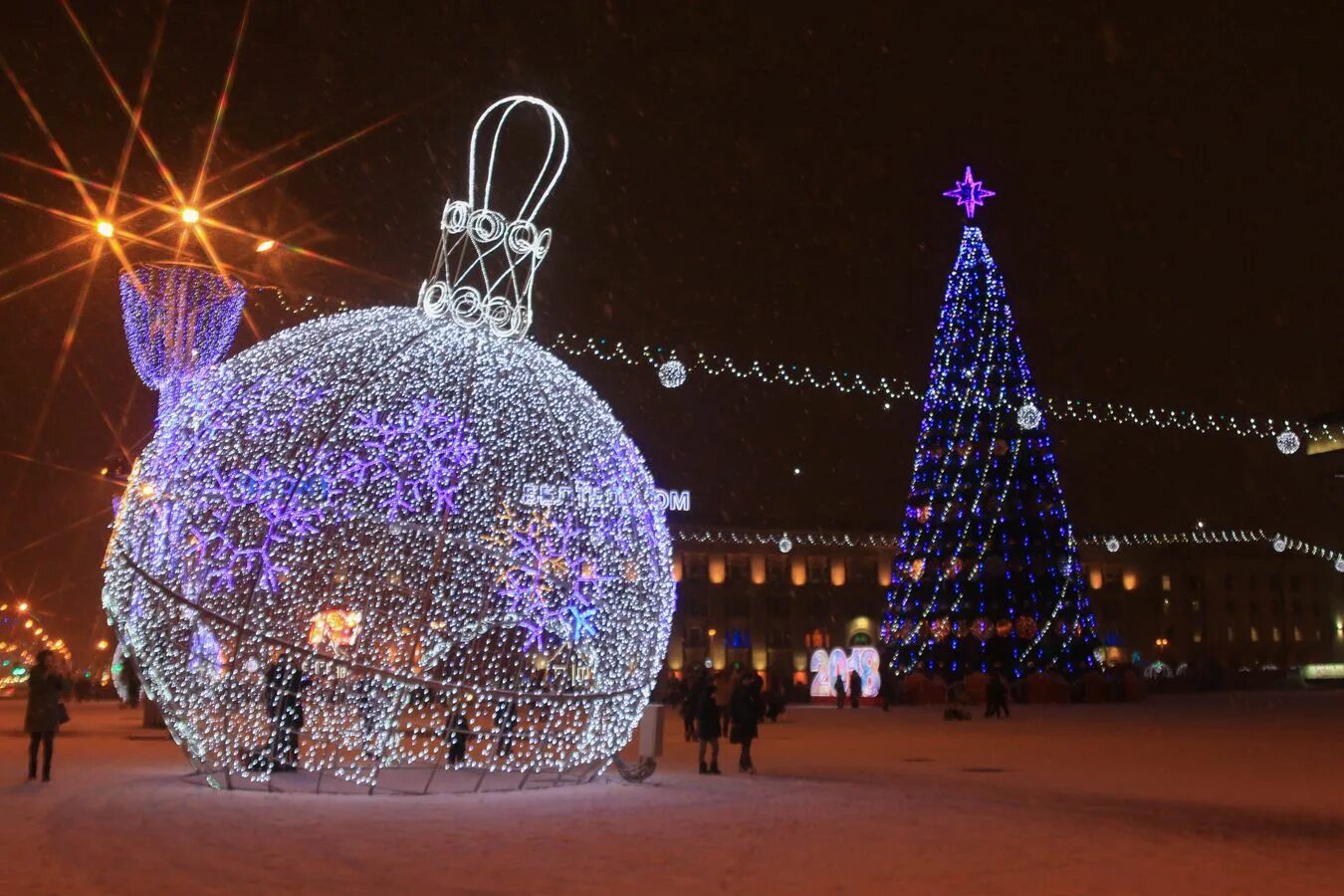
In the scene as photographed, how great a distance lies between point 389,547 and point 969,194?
102ft

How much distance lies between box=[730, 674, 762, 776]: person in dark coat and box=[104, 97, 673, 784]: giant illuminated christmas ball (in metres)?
2.89

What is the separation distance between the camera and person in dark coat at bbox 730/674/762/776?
17.3 metres

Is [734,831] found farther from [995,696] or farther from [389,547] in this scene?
[995,696]

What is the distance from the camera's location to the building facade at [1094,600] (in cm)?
7644

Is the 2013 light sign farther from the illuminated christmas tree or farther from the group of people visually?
the group of people

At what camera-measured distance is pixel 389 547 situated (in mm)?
13398

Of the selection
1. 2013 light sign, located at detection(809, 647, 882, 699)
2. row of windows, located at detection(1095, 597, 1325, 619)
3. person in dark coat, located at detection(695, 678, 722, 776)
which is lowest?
person in dark coat, located at detection(695, 678, 722, 776)

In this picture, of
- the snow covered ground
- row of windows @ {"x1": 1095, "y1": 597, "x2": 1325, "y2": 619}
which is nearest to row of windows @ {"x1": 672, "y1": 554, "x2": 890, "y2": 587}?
row of windows @ {"x1": 1095, "y1": 597, "x2": 1325, "y2": 619}

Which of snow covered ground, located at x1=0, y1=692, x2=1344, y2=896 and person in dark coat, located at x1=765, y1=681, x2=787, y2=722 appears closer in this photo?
snow covered ground, located at x1=0, y1=692, x2=1344, y2=896

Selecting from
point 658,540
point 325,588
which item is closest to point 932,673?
point 658,540

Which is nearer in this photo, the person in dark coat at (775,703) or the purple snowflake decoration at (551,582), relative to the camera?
the purple snowflake decoration at (551,582)

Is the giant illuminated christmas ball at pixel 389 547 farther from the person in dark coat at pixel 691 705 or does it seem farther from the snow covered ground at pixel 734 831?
the person in dark coat at pixel 691 705

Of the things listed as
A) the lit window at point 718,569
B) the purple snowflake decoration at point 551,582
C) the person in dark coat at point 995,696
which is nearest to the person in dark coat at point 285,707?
the purple snowflake decoration at point 551,582

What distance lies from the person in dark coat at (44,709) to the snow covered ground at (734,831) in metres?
0.37
